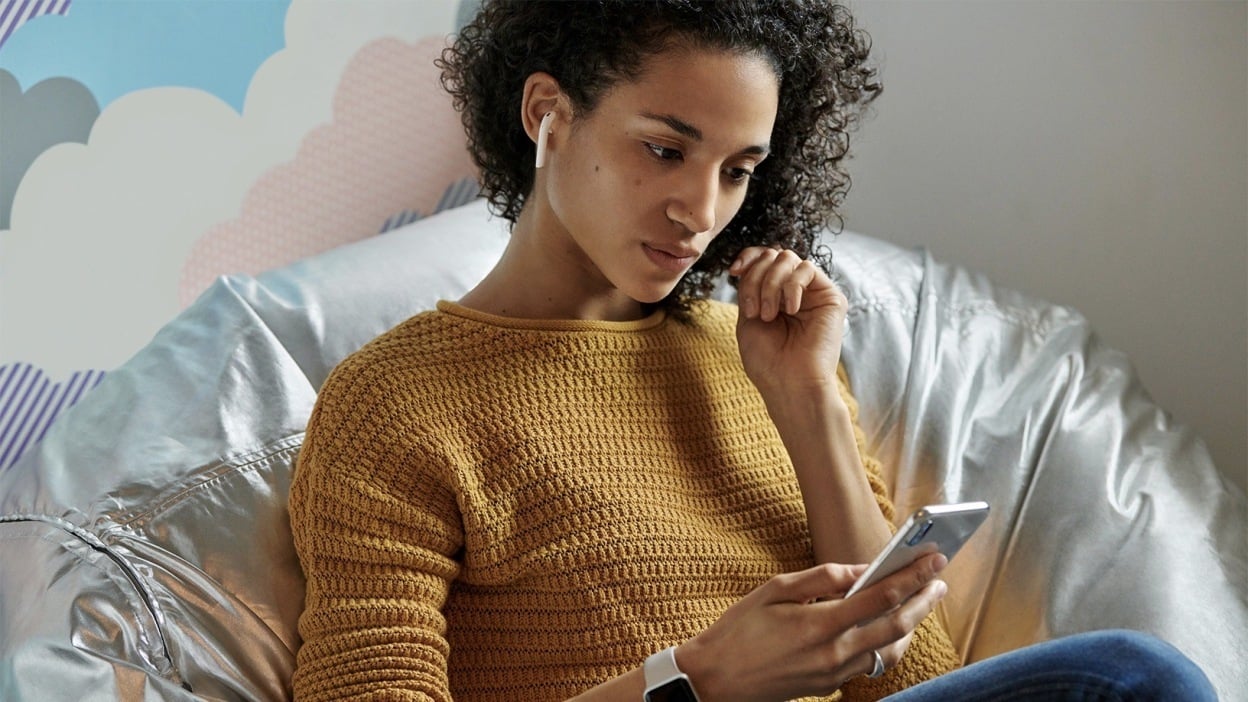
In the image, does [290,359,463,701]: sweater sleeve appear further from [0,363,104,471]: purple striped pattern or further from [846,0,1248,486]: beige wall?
Answer: [846,0,1248,486]: beige wall

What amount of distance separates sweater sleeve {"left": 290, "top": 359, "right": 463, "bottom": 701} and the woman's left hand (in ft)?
1.12

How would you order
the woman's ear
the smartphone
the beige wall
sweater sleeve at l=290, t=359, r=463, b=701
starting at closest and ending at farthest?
1. the smartphone
2. sweater sleeve at l=290, t=359, r=463, b=701
3. the woman's ear
4. the beige wall

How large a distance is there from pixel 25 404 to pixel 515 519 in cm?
61

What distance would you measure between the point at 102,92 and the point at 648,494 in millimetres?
746

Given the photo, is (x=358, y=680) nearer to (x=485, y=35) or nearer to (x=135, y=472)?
(x=135, y=472)

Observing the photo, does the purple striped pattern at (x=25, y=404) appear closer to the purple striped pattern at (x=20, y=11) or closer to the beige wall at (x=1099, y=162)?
the purple striped pattern at (x=20, y=11)

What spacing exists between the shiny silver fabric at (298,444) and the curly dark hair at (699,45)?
0.66 ft

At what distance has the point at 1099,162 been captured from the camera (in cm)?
183

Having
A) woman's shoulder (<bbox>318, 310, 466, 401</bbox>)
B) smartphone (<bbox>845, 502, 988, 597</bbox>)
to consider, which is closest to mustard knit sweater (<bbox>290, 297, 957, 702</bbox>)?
woman's shoulder (<bbox>318, 310, 466, 401</bbox>)

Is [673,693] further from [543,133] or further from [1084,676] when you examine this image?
[543,133]

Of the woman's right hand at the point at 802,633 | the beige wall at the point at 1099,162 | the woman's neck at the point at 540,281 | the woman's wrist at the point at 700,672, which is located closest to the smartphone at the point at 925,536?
the woman's right hand at the point at 802,633

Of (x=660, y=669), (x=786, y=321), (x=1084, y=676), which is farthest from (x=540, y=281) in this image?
(x=1084, y=676)

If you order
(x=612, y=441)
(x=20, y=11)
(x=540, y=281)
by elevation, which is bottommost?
(x=612, y=441)

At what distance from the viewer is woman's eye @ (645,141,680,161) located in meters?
1.06
